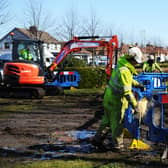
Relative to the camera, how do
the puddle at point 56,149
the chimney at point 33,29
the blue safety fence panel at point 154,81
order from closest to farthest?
the puddle at point 56,149, the blue safety fence panel at point 154,81, the chimney at point 33,29

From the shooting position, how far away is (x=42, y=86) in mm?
16609

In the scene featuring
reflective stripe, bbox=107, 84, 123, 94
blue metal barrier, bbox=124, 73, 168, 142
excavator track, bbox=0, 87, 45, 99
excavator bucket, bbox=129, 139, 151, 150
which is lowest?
excavator track, bbox=0, 87, 45, 99

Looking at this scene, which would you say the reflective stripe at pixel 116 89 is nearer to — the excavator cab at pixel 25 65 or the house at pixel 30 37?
the excavator cab at pixel 25 65

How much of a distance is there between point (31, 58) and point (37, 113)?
5.56m

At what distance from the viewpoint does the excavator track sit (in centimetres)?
1563

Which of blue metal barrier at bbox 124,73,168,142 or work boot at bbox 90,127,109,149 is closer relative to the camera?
blue metal barrier at bbox 124,73,168,142

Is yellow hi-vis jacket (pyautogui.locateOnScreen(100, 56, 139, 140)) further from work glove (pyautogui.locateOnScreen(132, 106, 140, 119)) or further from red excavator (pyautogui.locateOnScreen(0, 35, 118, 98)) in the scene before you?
red excavator (pyautogui.locateOnScreen(0, 35, 118, 98))

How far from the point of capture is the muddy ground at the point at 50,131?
6.42 meters

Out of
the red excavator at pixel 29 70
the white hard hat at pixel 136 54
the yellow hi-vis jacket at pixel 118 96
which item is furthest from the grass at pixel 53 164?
the red excavator at pixel 29 70

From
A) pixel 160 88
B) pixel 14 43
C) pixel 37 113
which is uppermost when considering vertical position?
pixel 14 43

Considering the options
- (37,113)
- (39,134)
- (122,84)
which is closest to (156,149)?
(122,84)

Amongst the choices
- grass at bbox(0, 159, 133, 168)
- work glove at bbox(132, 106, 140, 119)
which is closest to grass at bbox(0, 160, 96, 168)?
grass at bbox(0, 159, 133, 168)

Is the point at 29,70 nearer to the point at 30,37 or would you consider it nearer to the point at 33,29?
the point at 33,29

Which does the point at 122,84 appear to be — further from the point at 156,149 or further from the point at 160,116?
the point at 156,149
